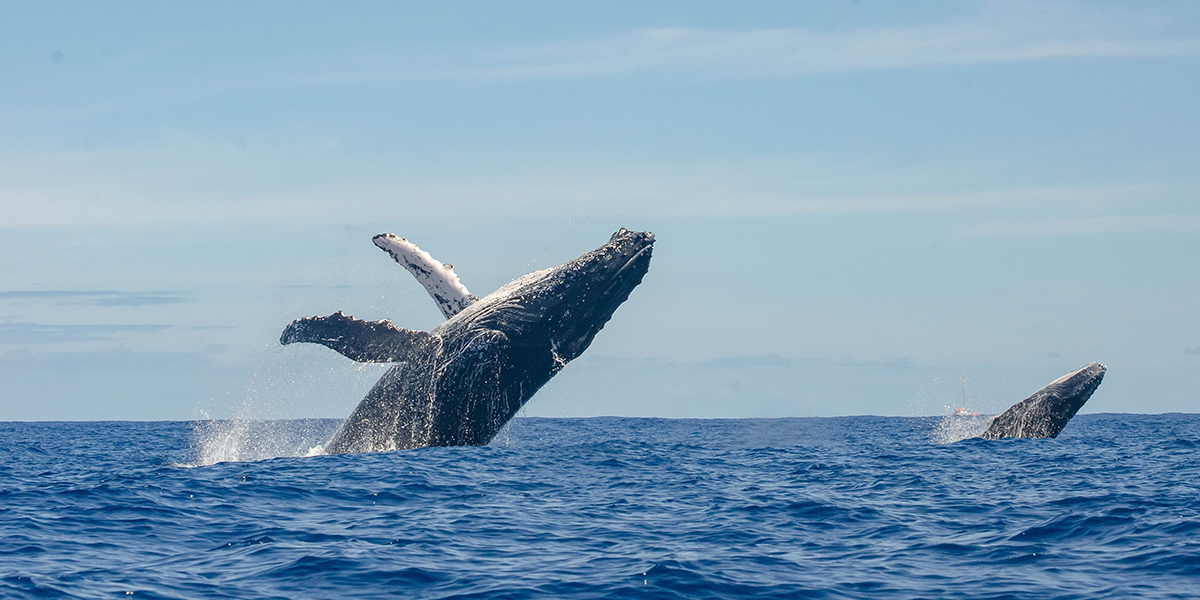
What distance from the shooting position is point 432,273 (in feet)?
47.2

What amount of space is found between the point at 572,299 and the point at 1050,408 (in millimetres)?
13611

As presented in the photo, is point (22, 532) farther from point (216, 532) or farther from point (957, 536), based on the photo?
point (957, 536)

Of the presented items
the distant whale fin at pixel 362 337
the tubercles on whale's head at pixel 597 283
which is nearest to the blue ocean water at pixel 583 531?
the distant whale fin at pixel 362 337

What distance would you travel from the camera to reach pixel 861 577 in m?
8.62

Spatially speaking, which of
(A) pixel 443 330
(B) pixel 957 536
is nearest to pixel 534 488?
(A) pixel 443 330

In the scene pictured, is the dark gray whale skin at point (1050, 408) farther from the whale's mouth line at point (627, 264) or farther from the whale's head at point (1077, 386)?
the whale's mouth line at point (627, 264)

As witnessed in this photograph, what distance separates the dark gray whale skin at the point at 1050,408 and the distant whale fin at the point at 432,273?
1382 centimetres

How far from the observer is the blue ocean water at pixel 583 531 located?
27.2ft

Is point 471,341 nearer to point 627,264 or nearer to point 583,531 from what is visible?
point 627,264

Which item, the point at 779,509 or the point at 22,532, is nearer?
the point at 22,532

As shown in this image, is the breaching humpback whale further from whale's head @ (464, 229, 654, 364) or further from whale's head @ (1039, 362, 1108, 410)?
whale's head @ (1039, 362, 1108, 410)

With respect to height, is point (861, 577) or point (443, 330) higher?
point (443, 330)

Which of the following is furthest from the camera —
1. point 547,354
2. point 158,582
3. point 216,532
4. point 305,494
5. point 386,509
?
point 547,354

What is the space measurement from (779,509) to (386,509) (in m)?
4.21
